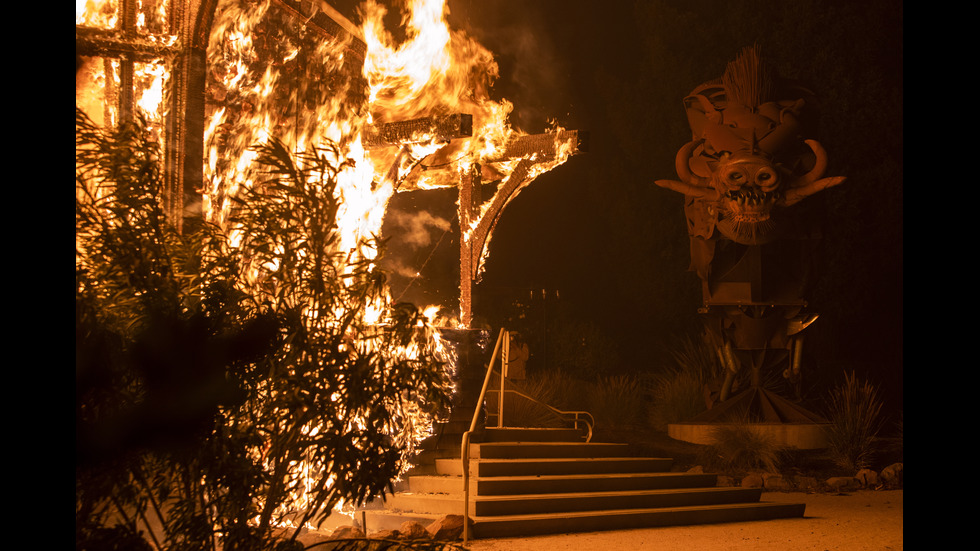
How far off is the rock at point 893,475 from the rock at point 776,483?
1484mm

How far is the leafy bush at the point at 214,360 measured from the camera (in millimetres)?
4391

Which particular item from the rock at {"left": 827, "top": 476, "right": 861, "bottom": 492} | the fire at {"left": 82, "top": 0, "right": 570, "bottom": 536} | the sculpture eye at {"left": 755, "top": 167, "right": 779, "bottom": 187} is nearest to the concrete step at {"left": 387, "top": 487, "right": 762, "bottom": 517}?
the fire at {"left": 82, "top": 0, "right": 570, "bottom": 536}

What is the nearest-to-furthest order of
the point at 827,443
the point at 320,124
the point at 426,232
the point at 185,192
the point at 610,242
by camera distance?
1. the point at 185,192
2. the point at 320,124
3. the point at 827,443
4. the point at 426,232
5. the point at 610,242

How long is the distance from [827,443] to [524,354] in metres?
6.95

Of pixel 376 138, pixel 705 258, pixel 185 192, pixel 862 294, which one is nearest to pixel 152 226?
pixel 185 192

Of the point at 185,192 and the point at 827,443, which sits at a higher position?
the point at 185,192

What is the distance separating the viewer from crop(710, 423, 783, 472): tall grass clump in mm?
13094

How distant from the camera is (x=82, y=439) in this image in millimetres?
4172

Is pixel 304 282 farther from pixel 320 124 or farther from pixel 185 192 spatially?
pixel 320 124

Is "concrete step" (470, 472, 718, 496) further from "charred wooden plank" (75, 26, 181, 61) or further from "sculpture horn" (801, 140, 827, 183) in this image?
"sculpture horn" (801, 140, 827, 183)

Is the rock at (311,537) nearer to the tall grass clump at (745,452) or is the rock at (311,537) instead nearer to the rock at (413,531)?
the rock at (413,531)

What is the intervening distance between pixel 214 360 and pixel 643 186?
19812 millimetres

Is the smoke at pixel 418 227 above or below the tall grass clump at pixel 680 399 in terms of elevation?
above

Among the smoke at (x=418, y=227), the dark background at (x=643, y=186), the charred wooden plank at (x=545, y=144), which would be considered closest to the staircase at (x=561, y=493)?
the charred wooden plank at (x=545, y=144)
